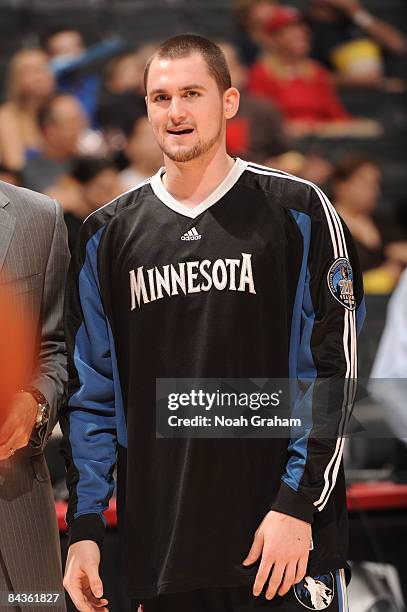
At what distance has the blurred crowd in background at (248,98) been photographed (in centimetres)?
557

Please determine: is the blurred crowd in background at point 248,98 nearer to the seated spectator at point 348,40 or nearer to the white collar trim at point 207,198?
the seated spectator at point 348,40

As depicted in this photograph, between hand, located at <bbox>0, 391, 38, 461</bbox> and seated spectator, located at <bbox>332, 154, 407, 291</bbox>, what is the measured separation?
3.62 meters

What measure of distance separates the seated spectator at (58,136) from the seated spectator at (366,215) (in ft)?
4.88

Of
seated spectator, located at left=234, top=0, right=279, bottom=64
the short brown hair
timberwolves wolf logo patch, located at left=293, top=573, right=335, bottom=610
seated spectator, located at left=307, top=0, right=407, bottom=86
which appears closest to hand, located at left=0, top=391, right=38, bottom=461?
timberwolves wolf logo patch, located at left=293, top=573, right=335, bottom=610

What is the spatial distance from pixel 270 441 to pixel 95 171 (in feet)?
10.6

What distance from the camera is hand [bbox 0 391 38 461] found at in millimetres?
1996

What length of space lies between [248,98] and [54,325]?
13.8ft

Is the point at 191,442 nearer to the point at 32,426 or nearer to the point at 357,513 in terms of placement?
the point at 32,426

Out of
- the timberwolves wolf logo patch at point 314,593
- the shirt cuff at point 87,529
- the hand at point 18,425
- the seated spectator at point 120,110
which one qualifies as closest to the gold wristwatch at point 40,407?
the hand at point 18,425

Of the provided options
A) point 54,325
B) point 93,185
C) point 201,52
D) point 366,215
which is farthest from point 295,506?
point 366,215

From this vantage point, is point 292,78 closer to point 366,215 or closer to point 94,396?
point 366,215

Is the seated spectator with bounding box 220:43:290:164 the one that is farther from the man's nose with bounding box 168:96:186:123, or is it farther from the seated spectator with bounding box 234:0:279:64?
the man's nose with bounding box 168:96:186:123

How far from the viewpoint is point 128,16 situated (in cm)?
712

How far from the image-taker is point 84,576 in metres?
1.96
